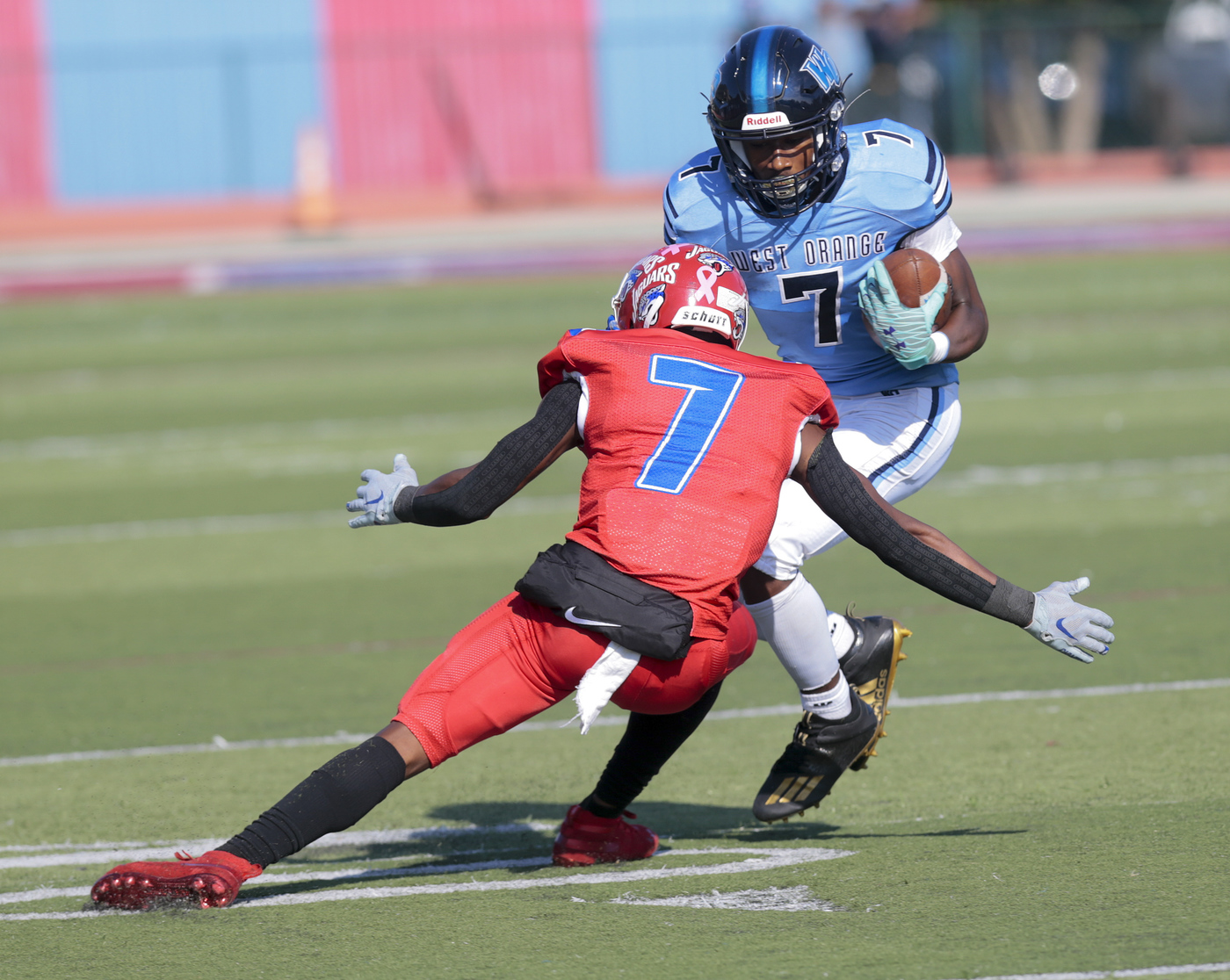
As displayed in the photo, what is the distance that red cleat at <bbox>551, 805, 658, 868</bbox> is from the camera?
4.46 m

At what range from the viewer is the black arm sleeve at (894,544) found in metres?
4.06

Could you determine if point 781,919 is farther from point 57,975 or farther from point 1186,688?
point 1186,688

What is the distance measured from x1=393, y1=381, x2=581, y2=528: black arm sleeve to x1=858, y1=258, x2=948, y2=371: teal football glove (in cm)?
113

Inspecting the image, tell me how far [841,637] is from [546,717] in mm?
1623

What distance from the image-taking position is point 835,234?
498 centimetres

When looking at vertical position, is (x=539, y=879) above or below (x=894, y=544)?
below

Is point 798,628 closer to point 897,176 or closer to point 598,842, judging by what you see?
point 598,842

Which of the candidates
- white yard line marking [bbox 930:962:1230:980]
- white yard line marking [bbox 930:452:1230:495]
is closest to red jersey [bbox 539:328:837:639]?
white yard line marking [bbox 930:962:1230:980]

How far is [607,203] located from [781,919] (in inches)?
790

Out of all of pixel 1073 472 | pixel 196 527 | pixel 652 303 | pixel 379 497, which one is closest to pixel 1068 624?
pixel 652 303

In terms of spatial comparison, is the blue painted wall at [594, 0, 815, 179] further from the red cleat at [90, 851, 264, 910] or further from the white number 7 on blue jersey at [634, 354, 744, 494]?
the red cleat at [90, 851, 264, 910]

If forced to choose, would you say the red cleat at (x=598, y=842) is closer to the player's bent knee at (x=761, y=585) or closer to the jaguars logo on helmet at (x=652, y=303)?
the player's bent knee at (x=761, y=585)

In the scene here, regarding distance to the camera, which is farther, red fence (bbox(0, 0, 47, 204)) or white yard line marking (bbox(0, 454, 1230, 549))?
red fence (bbox(0, 0, 47, 204))

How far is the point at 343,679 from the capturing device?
259 inches
